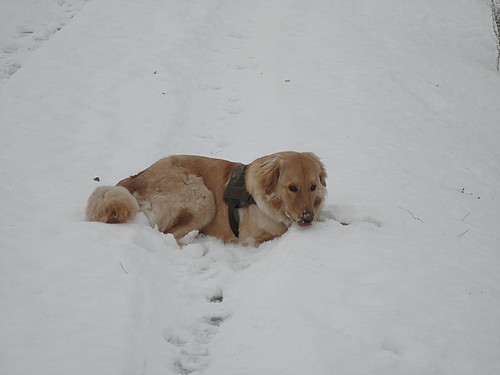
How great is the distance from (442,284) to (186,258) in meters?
2.77

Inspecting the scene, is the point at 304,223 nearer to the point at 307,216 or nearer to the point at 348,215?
the point at 307,216

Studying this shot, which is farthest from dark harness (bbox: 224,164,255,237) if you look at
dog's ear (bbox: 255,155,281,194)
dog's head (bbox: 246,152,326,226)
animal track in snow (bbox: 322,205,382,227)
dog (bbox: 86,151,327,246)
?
animal track in snow (bbox: 322,205,382,227)

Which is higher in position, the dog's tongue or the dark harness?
the dog's tongue

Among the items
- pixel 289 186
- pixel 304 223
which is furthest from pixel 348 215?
pixel 289 186

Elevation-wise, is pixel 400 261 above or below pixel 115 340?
above

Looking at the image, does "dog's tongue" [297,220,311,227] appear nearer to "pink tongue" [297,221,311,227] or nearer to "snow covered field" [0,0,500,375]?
"pink tongue" [297,221,311,227]

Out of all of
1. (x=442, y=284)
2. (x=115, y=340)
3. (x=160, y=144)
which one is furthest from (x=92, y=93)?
(x=442, y=284)

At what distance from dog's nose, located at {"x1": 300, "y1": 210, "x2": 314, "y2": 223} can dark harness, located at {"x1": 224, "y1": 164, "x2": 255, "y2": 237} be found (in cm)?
85

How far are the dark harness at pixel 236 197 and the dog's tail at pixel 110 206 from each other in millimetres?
1258

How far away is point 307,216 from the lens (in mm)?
4801

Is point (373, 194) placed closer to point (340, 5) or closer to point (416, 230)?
Answer: point (416, 230)

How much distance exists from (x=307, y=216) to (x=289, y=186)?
46 centimetres

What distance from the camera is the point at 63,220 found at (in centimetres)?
498

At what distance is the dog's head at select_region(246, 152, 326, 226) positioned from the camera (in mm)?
4926
